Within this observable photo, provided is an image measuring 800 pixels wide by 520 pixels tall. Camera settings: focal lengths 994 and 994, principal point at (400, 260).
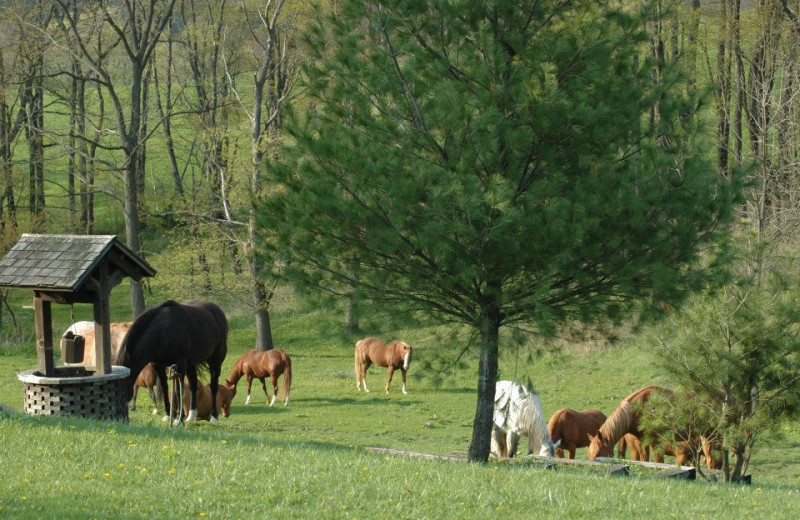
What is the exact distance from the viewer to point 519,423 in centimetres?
1647

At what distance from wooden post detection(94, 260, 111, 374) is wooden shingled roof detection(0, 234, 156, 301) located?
139mm

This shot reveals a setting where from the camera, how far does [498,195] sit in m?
9.58

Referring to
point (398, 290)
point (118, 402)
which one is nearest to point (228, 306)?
point (118, 402)

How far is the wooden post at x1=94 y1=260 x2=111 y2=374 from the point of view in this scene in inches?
527

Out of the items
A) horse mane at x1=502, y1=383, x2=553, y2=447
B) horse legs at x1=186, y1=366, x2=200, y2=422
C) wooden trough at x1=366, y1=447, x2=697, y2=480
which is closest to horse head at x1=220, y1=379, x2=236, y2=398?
horse legs at x1=186, y1=366, x2=200, y2=422

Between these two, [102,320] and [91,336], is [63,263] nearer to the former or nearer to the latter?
[102,320]

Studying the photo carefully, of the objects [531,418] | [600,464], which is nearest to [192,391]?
[531,418]

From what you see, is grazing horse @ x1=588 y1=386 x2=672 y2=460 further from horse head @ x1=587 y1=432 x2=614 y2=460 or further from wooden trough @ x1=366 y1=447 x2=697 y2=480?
wooden trough @ x1=366 y1=447 x2=697 y2=480

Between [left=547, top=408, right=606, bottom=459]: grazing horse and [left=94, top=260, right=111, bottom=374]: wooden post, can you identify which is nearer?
[left=94, top=260, right=111, bottom=374]: wooden post

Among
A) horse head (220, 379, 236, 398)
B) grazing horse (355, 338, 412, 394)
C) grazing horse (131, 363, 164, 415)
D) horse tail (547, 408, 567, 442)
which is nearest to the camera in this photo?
horse tail (547, 408, 567, 442)

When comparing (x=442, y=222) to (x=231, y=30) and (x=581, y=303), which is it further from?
(x=231, y=30)

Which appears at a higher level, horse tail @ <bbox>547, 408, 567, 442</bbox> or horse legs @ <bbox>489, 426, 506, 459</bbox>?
horse tail @ <bbox>547, 408, 567, 442</bbox>

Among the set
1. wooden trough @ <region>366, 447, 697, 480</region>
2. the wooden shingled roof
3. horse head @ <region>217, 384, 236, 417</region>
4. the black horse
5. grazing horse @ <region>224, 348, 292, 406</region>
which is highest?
the wooden shingled roof

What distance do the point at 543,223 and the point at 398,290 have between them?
6.39 feet
